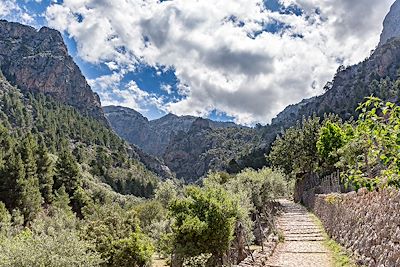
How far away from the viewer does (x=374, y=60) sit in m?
146

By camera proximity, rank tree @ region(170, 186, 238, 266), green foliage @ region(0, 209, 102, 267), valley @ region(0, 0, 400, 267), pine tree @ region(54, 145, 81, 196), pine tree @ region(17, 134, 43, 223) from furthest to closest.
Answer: pine tree @ region(54, 145, 81, 196)
pine tree @ region(17, 134, 43, 223)
tree @ region(170, 186, 238, 266)
green foliage @ region(0, 209, 102, 267)
valley @ region(0, 0, 400, 267)

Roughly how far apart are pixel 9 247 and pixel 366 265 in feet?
60.1

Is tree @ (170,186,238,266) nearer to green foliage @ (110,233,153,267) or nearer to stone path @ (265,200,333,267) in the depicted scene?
stone path @ (265,200,333,267)

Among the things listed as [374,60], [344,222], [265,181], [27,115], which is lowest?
[344,222]

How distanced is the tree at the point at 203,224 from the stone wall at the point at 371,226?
6.37 metres

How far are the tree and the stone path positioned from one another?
11.2 ft

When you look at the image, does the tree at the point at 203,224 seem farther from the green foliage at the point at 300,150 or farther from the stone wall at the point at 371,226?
the green foliage at the point at 300,150

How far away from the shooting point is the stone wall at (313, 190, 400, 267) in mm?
11328

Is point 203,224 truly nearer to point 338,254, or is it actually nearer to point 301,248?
point 301,248

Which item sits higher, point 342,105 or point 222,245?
point 342,105

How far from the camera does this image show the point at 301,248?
790 inches

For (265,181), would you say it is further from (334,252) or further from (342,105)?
(342,105)

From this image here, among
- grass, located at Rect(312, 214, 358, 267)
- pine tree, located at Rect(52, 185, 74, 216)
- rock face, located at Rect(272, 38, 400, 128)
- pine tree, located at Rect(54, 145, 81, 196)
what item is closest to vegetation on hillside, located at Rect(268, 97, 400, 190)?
grass, located at Rect(312, 214, 358, 267)

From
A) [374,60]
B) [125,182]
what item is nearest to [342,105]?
[374,60]
